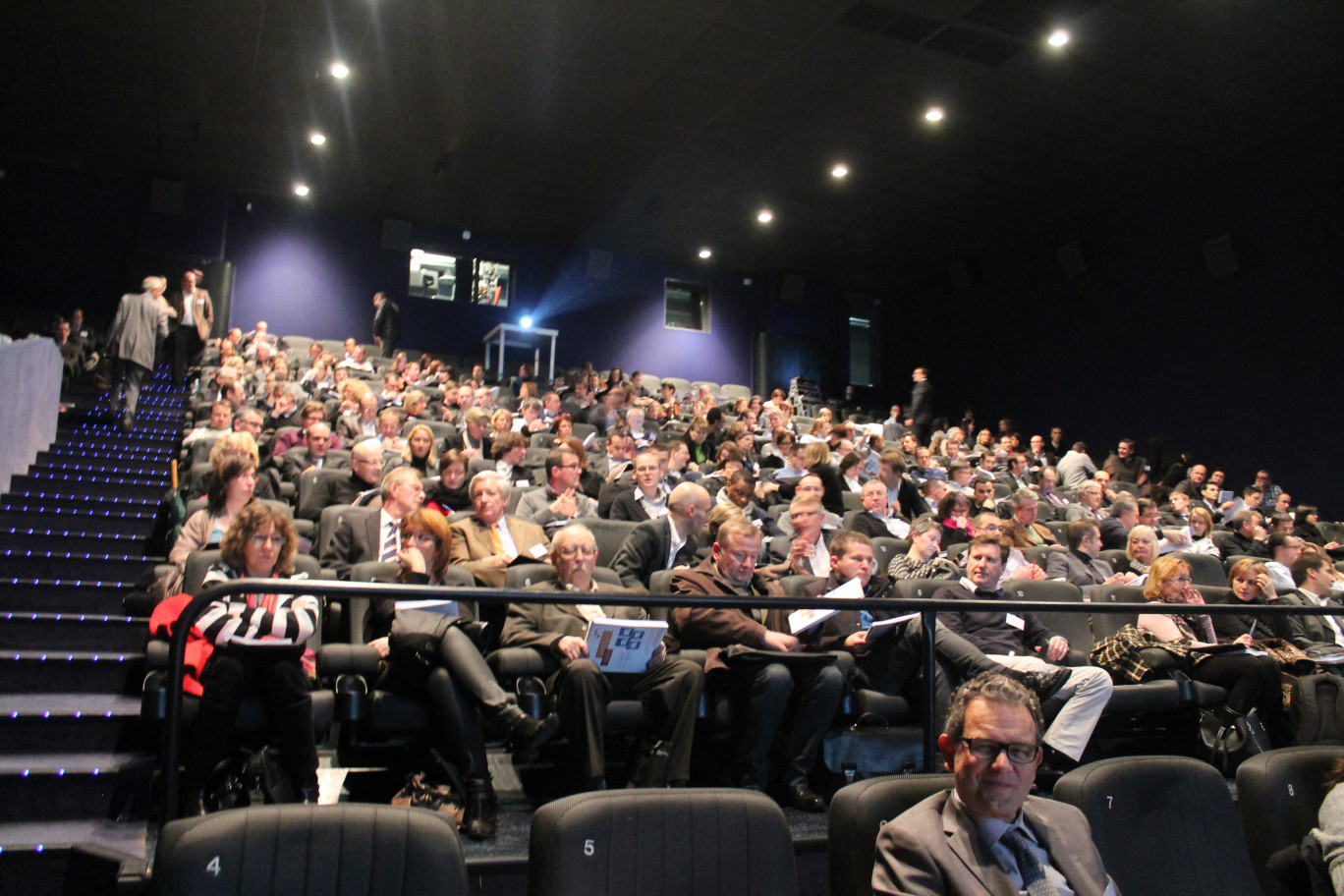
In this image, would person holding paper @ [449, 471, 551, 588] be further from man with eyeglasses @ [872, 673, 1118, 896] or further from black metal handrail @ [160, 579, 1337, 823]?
man with eyeglasses @ [872, 673, 1118, 896]

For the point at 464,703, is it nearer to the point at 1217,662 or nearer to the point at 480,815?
the point at 480,815

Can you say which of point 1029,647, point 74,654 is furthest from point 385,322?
point 1029,647

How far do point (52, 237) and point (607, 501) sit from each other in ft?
27.6

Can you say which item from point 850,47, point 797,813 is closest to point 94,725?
point 797,813

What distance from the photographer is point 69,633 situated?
323cm

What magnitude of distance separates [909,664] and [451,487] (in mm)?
2157

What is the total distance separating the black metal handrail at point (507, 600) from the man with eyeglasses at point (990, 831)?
21.0 inches

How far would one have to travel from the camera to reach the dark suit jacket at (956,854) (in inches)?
57.0

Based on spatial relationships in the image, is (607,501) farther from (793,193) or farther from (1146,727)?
(793,193)

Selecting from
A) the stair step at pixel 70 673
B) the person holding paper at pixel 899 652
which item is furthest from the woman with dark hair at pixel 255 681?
the person holding paper at pixel 899 652

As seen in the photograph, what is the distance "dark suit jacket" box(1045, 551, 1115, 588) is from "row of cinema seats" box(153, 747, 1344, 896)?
2745 mm

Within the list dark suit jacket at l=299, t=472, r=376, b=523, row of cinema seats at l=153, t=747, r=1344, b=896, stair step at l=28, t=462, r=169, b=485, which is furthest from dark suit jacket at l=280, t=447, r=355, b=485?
row of cinema seats at l=153, t=747, r=1344, b=896

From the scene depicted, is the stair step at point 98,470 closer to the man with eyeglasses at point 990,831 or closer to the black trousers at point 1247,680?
the man with eyeglasses at point 990,831

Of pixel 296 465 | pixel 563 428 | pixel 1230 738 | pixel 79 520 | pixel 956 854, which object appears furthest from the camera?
pixel 563 428
